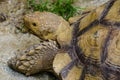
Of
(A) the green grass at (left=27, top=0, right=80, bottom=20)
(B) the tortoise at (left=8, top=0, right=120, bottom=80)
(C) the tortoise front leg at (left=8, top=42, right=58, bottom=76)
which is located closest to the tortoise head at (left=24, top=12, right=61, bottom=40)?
(B) the tortoise at (left=8, top=0, right=120, bottom=80)

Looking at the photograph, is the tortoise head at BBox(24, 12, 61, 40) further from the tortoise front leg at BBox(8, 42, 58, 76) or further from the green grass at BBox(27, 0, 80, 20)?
the green grass at BBox(27, 0, 80, 20)

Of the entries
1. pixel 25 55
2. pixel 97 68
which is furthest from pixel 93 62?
pixel 25 55

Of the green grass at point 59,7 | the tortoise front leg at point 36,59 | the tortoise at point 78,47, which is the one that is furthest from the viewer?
the green grass at point 59,7

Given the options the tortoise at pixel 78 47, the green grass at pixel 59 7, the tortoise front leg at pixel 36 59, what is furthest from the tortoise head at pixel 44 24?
the green grass at pixel 59 7

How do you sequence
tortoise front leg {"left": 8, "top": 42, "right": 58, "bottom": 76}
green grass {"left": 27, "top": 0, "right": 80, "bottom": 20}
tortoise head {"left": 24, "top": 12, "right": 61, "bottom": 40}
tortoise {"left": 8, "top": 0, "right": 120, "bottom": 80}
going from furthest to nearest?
green grass {"left": 27, "top": 0, "right": 80, "bottom": 20} → tortoise head {"left": 24, "top": 12, "right": 61, "bottom": 40} → tortoise front leg {"left": 8, "top": 42, "right": 58, "bottom": 76} → tortoise {"left": 8, "top": 0, "right": 120, "bottom": 80}

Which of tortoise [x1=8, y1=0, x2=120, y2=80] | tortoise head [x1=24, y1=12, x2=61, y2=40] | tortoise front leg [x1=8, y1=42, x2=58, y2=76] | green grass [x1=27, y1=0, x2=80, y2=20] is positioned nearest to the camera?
tortoise [x1=8, y1=0, x2=120, y2=80]

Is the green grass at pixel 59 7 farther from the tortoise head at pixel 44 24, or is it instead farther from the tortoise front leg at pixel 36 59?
the tortoise front leg at pixel 36 59

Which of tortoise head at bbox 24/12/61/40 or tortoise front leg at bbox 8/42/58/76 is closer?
tortoise front leg at bbox 8/42/58/76
